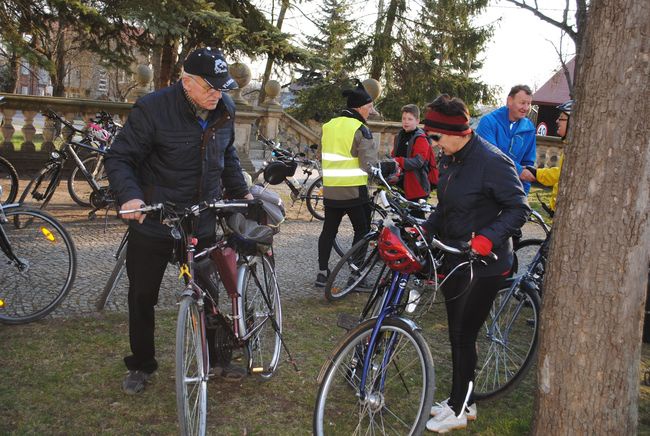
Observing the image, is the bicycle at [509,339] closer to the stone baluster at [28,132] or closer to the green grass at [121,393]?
the green grass at [121,393]

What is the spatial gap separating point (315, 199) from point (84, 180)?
337 centimetres

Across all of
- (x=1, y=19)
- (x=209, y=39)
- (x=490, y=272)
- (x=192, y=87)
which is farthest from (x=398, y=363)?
(x=209, y=39)

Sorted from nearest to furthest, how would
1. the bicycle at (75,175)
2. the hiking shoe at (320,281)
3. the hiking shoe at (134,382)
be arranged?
1. the hiking shoe at (134,382)
2. the hiking shoe at (320,281)
3. the bicycle at (75,175)

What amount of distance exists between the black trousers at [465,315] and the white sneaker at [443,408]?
9 cm

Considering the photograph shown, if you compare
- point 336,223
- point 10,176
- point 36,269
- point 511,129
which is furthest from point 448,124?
point 10,176

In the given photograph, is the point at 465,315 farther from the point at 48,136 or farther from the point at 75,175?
the point at 48,136

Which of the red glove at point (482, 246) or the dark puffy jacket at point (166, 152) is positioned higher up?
the dark puffy jacket at point (166, 152)

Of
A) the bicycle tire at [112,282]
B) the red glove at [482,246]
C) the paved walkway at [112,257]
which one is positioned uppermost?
the red glove at [482,246]

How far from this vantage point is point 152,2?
36.0ft

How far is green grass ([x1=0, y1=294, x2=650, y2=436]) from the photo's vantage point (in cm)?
339

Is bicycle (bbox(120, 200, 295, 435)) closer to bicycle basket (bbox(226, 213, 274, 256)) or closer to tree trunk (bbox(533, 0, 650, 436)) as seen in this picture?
bicycle basket (bbox(226, 213, 274, 256))

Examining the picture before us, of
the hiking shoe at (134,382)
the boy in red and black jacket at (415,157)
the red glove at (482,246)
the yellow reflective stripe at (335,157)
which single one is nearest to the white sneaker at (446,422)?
the red glove at (482,246)

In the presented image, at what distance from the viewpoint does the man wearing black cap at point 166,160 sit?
3230mm

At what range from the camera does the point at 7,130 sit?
35.5 ft
